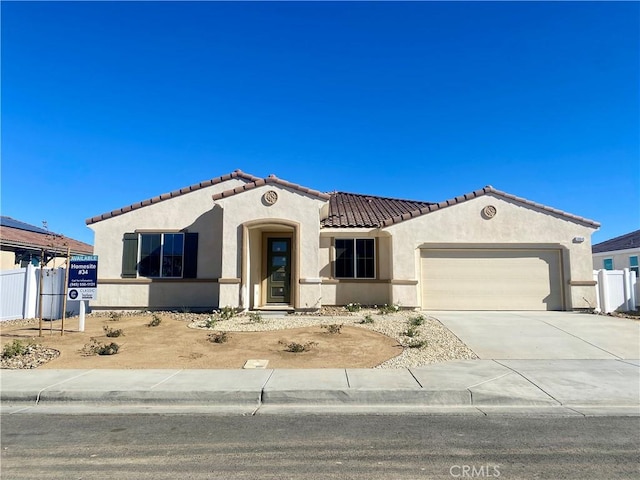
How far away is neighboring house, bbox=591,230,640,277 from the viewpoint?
25469mm

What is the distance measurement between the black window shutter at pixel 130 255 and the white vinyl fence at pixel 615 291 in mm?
16710

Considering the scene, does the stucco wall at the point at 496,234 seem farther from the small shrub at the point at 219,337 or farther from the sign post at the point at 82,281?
the sign post at the point at 82,281

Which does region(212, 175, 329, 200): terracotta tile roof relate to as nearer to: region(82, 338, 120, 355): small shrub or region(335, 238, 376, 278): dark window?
region(335, 238, 376, 278): dark window

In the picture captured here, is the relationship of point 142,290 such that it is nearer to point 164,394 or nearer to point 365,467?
point 164,394

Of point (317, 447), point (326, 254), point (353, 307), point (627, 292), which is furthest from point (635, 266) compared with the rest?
point (317, 447)

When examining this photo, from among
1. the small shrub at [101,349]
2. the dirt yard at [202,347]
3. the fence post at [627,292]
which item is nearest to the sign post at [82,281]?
the dirt yard at [202,347]

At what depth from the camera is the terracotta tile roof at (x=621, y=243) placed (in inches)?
1038

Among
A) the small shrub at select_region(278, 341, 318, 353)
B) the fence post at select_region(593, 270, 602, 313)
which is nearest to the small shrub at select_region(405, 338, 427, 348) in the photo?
the small shrub at select_region(278, 341, 318, 353)

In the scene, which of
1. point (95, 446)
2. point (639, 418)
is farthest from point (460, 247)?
point (95, 446)

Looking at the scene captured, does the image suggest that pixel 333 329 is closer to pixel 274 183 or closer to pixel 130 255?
pixel 274 183

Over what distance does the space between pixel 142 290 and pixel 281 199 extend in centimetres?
619

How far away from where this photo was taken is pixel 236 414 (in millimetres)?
6090

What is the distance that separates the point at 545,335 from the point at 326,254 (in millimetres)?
7744

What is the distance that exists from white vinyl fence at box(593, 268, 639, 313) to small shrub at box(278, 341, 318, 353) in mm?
11410
